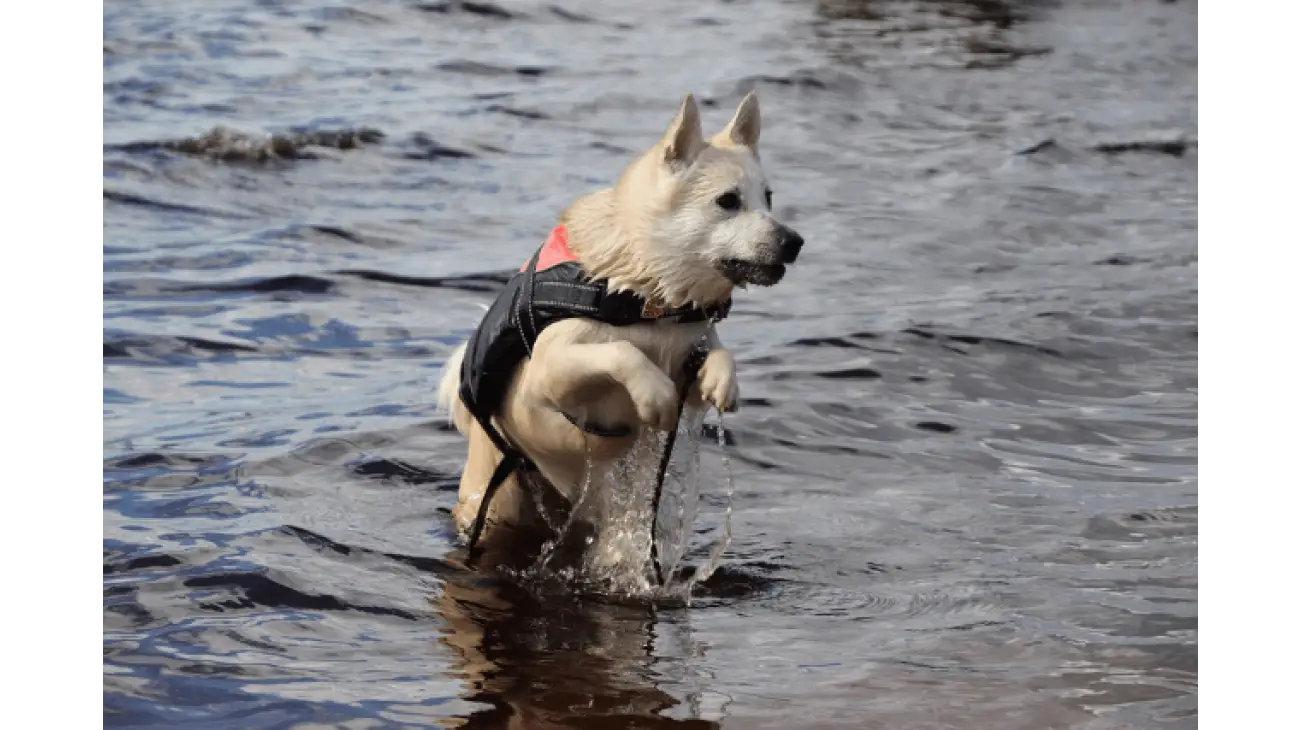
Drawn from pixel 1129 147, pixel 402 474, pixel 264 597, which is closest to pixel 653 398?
pixel 264 597

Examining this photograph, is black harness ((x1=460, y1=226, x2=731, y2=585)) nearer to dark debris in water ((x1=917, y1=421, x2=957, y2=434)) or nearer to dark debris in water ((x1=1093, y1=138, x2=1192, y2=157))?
dark debris in water ((x1=917, y1=421, x2=957, y2=434))

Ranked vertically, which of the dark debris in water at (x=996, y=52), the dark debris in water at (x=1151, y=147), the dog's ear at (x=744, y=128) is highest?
the dog's ear at (x=744, y=128)

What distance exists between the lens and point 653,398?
4.36 m

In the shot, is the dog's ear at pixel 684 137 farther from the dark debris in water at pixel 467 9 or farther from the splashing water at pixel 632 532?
the dark debris in water at pixel 467 9

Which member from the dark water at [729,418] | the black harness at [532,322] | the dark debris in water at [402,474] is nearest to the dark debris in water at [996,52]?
the dark water at [729,418]

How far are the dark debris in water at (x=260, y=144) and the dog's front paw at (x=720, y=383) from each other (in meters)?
8.40

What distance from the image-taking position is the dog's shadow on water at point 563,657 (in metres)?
3.88

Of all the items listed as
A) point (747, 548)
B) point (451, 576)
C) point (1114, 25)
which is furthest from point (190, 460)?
point (1114, 25)

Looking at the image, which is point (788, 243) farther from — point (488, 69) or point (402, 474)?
point (488, 69)

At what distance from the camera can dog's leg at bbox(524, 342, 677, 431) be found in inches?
172

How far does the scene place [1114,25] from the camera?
19422mm

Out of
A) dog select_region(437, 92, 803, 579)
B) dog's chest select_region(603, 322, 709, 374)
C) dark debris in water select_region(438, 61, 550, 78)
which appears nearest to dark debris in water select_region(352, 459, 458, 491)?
dog select_region(437, 92, 803, 579)
